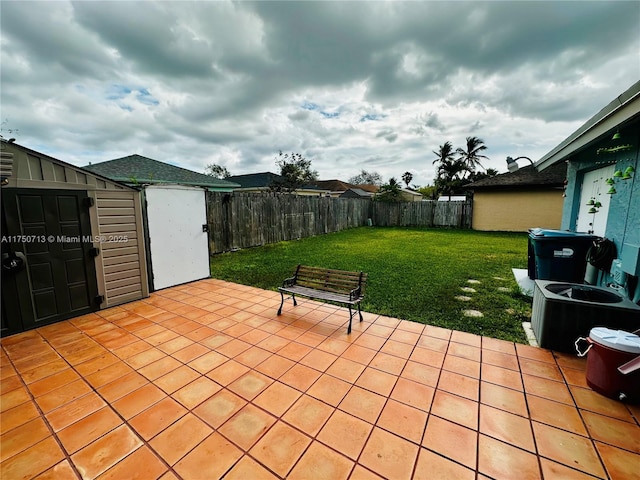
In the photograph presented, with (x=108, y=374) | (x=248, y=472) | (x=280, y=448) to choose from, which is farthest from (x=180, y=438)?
(x=108, y=374)

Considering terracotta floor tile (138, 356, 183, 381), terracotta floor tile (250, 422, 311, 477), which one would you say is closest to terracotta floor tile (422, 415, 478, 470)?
terracotta floor tile (250, 422, 311, 477)

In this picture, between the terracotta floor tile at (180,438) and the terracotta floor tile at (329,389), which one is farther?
the terracotta floor tile at (329,389)

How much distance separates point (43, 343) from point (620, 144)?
26.2 feet

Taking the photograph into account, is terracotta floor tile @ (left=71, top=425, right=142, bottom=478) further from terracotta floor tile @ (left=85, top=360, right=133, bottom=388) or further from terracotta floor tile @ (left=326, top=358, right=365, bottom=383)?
terracotta floor tile @ (left=326, top=358, right=365, bottom=383)

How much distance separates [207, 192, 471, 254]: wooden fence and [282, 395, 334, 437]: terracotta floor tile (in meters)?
7.10

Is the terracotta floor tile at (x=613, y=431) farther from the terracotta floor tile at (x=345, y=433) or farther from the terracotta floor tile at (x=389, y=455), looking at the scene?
the terracotta floor tile at (x=345, y=433)

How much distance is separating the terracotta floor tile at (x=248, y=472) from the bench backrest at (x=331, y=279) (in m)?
2.22

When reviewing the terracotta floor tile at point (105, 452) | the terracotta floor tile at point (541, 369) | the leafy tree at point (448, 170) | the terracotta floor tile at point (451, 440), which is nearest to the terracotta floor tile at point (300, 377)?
the terracotta floor tile at point (451, 440)

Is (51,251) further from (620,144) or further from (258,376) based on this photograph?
(620,144)

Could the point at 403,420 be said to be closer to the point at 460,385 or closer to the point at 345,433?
the point at 345,433

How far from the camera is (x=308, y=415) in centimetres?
199

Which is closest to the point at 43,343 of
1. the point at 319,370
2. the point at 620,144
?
the point at 319,370

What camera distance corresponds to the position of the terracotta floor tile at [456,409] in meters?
1.94

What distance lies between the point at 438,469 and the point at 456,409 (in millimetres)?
635
